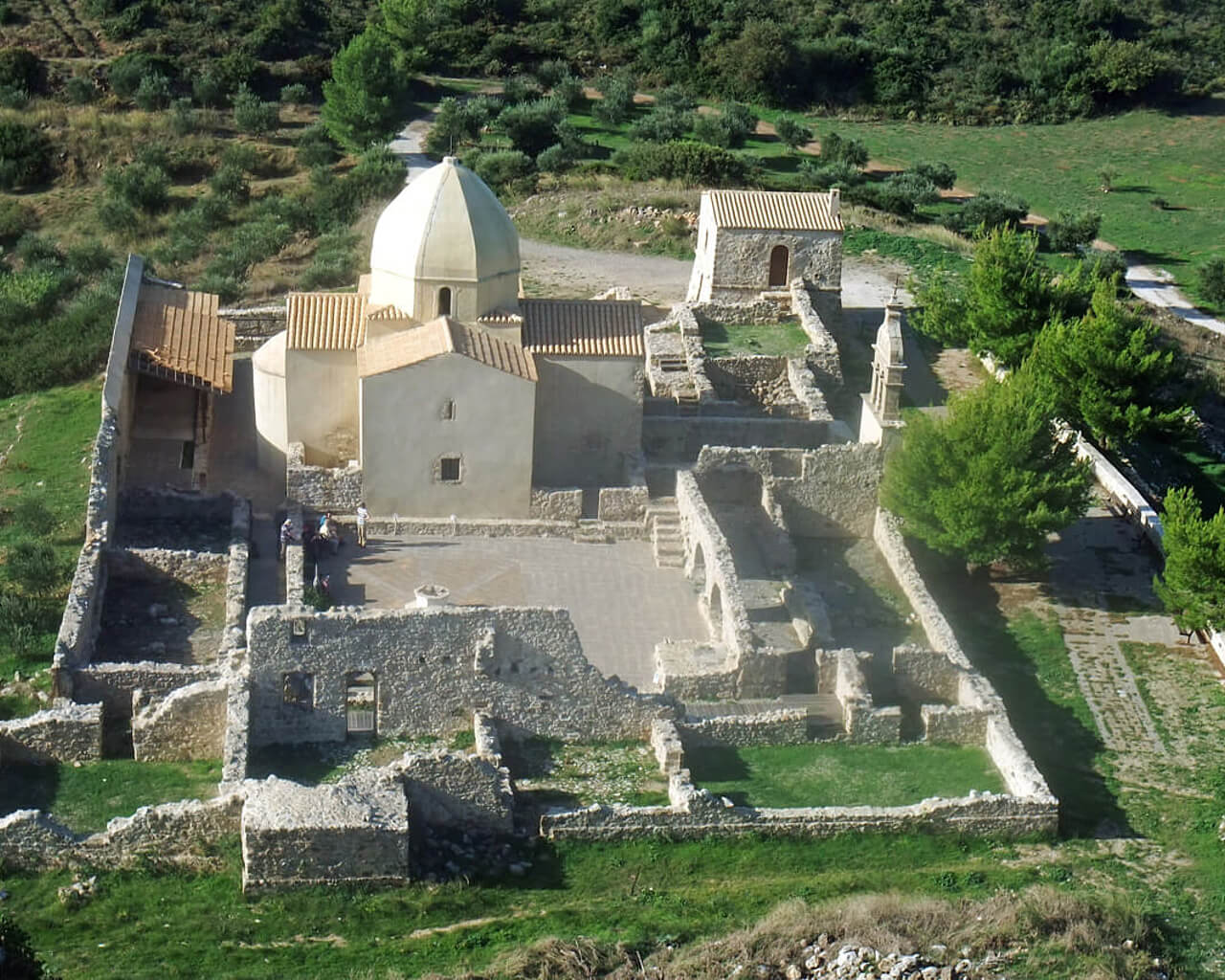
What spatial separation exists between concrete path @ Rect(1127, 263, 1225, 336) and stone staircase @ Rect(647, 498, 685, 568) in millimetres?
21765

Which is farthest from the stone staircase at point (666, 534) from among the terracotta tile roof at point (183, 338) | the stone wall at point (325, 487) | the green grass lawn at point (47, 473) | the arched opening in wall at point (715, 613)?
the green grass lawn at point (47, 473)

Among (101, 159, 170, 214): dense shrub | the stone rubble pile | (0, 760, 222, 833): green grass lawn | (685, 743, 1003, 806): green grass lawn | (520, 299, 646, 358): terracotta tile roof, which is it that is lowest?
(101, 159, 170, 214): dense shrub

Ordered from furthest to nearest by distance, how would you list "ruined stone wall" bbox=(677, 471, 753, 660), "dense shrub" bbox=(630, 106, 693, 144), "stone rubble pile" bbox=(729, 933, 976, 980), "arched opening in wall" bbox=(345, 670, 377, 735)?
"dense shrub" bbox=(630, 106, 693, 144) → "ruined stone wall" bbox=(677, 471, 753, 660) → "arched opening in wall" bbox=(345, 670, 377, 735) → "stone rubble pile" bbox=(729, 933, 976, 980)

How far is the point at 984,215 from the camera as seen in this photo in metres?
52.1

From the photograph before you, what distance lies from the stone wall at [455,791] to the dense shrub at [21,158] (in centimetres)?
4014

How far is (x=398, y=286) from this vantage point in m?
29.7

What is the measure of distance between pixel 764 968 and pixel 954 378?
2195 cm

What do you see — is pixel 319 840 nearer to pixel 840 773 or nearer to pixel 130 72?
pixel 840 773

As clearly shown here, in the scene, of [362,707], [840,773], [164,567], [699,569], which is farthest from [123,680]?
[840,773]

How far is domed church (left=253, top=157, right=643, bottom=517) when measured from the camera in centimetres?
2856

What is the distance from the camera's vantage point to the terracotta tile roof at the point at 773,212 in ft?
131

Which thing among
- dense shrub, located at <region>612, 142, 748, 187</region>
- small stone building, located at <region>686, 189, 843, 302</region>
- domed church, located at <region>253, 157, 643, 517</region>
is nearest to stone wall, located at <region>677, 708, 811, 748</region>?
domed church, located at <region>253, 157, 643, 517</region>

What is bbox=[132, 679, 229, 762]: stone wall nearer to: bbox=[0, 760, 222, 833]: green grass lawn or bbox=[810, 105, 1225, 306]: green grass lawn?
bbox=[0, 760, 222, 833]: green grass lawn

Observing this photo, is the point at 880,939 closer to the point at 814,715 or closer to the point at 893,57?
the point at 814,715
